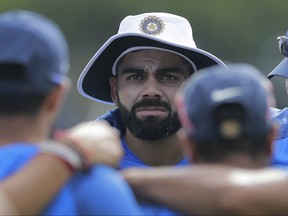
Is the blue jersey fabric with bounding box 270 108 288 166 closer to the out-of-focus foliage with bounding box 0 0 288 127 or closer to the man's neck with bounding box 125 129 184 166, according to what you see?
the man's neck with bounding box 125 129 184 166

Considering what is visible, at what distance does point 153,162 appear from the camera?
233 inches

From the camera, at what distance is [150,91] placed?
5.85 meters

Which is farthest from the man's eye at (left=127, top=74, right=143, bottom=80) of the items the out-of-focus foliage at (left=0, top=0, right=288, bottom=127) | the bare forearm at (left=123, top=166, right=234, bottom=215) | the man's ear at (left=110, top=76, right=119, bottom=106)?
the out-of-focus foliage at (left=0, top=0, right=288, bottom=127)

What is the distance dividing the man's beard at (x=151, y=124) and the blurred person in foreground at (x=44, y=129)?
2190mm

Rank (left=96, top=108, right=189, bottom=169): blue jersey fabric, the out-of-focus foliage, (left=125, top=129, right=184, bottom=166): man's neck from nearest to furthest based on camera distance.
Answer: (left=96, top=108, right=189, bottom=169): blue jersey fabric, (left=125, top=129, right=184, bottom=166): man's neck, the out-of-focus foliage

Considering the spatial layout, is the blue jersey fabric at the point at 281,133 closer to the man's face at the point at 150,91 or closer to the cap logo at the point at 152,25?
the man's face at the point at 150,91

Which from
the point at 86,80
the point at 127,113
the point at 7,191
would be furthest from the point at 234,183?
the point at 86,80

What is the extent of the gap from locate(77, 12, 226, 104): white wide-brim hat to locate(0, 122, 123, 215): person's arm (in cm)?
232

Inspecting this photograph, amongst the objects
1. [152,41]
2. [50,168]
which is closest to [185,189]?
[50,168]

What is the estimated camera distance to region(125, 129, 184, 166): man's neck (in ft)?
19.4

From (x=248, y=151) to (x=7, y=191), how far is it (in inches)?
28.1

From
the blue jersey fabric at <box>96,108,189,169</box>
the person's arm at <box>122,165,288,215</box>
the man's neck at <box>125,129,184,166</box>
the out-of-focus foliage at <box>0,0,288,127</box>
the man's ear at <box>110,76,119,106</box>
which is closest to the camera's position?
the person's arm at <box>122,165,288,215</box>

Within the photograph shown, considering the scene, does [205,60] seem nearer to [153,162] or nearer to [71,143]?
[153,162]

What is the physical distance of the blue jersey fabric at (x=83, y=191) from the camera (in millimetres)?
3535
